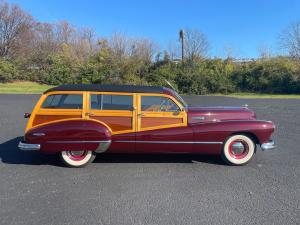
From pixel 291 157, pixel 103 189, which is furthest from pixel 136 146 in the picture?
pixel 291 157

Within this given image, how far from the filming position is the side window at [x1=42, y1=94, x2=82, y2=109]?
470 centimetres

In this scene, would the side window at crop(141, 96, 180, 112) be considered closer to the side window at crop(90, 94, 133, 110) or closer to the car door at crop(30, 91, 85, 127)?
the side window at crop(90, 94, 133, 110)

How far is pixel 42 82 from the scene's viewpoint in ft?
100

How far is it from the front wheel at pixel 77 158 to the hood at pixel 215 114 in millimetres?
1953

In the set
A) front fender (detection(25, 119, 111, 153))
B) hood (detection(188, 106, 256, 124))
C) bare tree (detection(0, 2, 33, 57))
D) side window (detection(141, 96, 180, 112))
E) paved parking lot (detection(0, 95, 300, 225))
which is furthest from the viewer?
bare tree (detection(0, 2, 33, 57))

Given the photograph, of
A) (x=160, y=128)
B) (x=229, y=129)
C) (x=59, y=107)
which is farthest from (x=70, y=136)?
(x=229, y=129)

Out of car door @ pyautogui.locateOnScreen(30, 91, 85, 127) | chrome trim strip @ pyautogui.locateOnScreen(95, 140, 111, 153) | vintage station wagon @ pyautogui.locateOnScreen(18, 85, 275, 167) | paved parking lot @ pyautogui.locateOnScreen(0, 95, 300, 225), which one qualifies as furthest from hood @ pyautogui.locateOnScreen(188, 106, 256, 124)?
car door @ pyautogui.locateOnScreen(30, 91, 85, 127)

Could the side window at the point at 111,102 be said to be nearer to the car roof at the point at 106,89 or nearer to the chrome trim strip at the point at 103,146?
the car roof at the point at 106,89

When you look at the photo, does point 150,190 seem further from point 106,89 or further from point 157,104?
point 106,89

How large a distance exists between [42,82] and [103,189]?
2966 cm

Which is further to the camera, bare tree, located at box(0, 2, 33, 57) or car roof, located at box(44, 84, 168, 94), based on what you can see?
A: bare tree, located at box(0, 2, 33, 57)

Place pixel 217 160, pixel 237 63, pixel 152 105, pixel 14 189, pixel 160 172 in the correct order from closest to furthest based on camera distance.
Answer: pixel 14 189 → pixel 160 172 → pixel 152 105 → pixel 217 160 → pixel 237 63

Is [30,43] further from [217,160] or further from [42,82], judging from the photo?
[217,160]

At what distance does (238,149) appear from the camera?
4.82 meters
